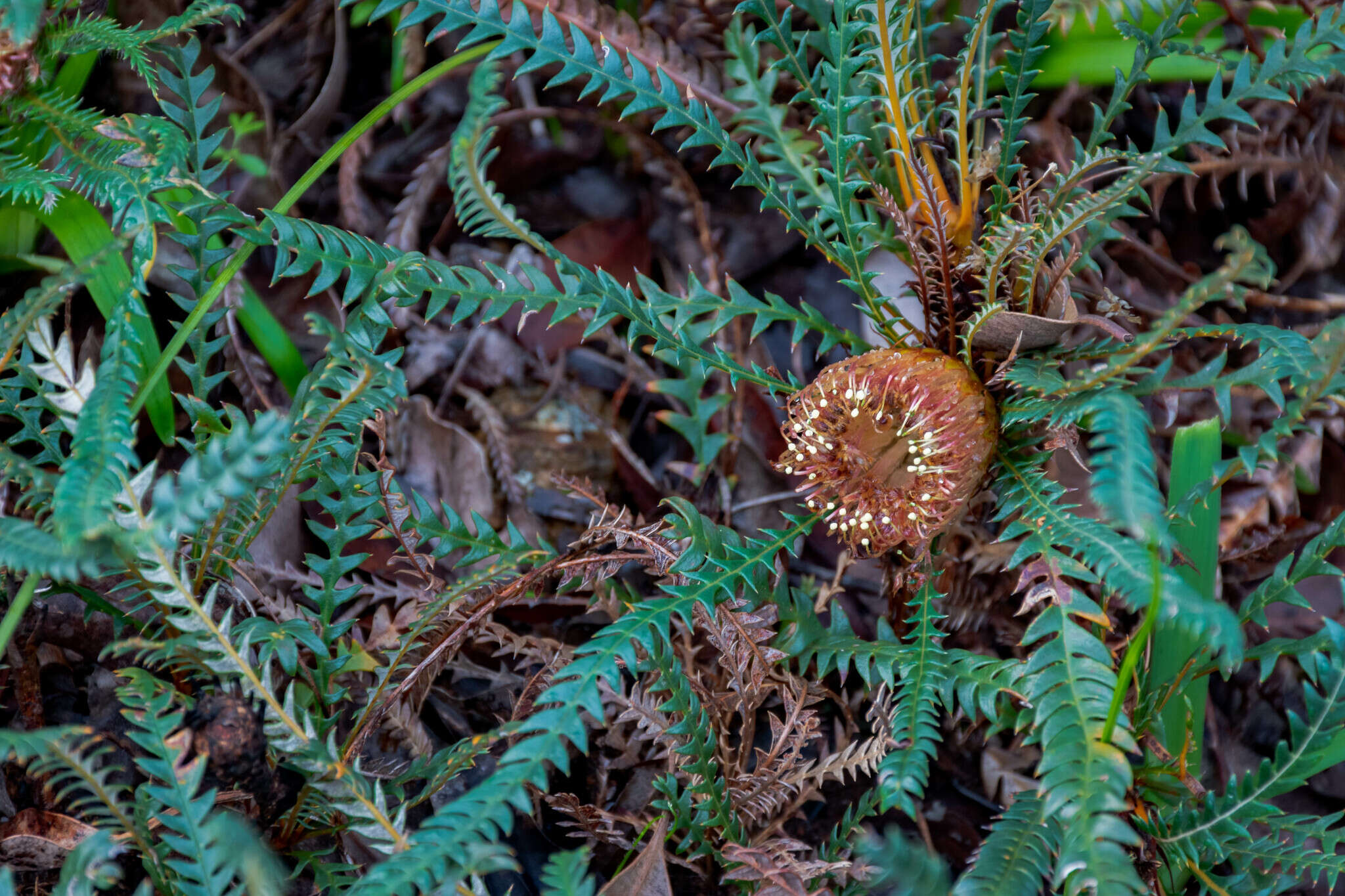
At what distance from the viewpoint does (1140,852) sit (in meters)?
1.13

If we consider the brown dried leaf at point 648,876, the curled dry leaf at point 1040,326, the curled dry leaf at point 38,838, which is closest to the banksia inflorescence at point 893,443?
the curled dry leaf at point 1040,326

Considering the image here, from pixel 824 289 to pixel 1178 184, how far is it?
73 cm

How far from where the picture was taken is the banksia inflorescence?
1149 millimetres

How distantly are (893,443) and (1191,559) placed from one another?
0.46 m

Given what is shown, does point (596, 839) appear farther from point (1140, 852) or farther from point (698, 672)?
point (1140, 852)

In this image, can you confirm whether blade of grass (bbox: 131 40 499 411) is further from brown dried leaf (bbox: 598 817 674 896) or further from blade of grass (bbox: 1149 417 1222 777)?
blade of grass (bbox: 1149 417 1222 777)

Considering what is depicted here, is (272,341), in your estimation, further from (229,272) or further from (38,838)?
(38,838)

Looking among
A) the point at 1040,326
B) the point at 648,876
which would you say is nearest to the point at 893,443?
the point at 1040,326

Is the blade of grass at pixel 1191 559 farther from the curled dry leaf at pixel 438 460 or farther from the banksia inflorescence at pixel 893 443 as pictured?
the curled dry leaf at pixel 438 460

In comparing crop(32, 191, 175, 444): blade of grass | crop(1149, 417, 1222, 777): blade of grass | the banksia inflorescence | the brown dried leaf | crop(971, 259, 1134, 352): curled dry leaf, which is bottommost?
the brown dried leaf

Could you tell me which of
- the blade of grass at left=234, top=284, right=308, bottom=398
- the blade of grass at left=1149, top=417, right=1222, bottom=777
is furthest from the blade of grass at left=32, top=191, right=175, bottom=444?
the blade of grass at left=1149, top=417, right=1222, bottom=777

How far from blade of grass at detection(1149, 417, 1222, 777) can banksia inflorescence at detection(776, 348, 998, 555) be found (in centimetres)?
29

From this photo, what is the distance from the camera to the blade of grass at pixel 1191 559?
4.00 ft

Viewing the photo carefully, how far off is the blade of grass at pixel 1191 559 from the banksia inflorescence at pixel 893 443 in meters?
0.29
